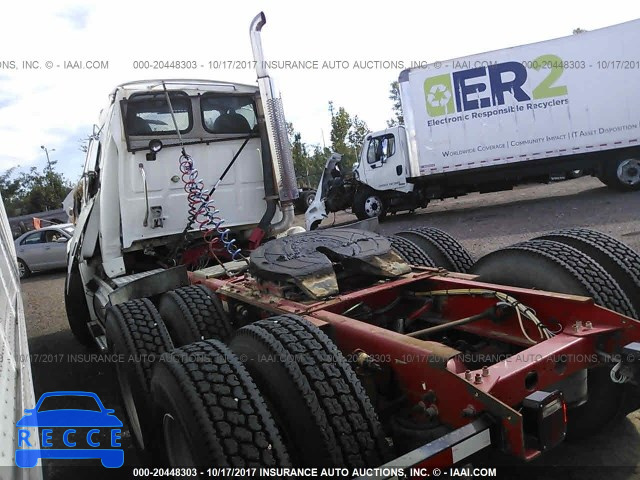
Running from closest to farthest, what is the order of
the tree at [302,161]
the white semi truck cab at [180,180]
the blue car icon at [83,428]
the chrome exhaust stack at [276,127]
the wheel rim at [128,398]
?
1. the wheel rim at [128,398]
2. the blue car icon at [83,428]
3. the chrome exhaust stack at [276,127]
4. the white semi truck cab at [180,180]
5. the tree at [302,161]

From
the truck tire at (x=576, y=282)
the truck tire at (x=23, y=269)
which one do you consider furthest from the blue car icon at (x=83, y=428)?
the truck tire at (x=23, y=269)

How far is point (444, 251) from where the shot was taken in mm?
4141

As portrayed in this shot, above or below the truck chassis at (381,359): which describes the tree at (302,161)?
above

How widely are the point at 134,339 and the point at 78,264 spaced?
9.81 feet

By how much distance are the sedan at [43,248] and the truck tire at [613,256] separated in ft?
45.7

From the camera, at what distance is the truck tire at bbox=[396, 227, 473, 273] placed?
162 inches

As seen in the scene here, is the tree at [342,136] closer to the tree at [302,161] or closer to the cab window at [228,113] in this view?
the tree at [302,161]

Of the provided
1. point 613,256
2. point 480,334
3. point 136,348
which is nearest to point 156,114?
point 136,348

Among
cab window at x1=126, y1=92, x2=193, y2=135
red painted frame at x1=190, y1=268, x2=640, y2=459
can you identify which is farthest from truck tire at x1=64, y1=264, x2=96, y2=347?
red painted frame at x1=190, y1=268, x2=640, y2=459

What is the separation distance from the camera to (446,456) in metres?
1.78

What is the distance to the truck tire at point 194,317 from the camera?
11.1ft

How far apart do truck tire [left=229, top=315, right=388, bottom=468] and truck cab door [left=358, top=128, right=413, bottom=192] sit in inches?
501

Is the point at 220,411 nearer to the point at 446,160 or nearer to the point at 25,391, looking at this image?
the point at 25,391

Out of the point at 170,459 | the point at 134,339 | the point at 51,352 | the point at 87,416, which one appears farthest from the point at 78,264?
the point at 170,459
